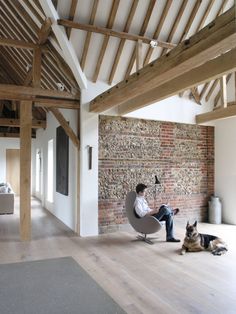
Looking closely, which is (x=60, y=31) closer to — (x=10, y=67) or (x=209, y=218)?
(x=10, y=67)

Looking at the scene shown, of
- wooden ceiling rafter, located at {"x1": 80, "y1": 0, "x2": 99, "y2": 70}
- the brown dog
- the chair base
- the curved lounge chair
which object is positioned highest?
wooden ceiling rafter, located at {"x1": 80, "y1": 0, "x2": 99, "y2": 70}

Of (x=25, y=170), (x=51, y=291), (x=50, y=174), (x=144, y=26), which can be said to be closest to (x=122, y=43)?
(x=144, y=26)

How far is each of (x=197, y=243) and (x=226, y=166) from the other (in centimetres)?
317

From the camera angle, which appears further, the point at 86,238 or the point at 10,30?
the point at 10,30

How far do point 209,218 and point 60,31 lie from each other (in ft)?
18.0

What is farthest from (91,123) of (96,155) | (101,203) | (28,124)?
(101,203)

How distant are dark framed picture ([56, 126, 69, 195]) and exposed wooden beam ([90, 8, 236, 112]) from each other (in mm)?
2981

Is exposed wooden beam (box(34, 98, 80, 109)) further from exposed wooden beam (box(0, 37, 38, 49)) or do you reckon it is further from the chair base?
the chair base

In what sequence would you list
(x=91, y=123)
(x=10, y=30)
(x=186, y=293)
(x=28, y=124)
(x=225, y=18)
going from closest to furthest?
(x=225, y=18) → (x=186, y=293) → (x=28, y=124) → (x=91, y=123) → (x=10, y=30)

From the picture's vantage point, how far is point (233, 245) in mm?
5301

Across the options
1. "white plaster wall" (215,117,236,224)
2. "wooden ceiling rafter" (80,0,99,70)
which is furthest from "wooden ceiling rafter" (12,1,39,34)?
"white plaster wall" (215,117,236,224)

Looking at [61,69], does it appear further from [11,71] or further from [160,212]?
[160,212]

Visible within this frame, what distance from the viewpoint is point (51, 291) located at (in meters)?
3.33

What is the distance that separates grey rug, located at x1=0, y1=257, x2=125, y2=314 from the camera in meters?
2.93
